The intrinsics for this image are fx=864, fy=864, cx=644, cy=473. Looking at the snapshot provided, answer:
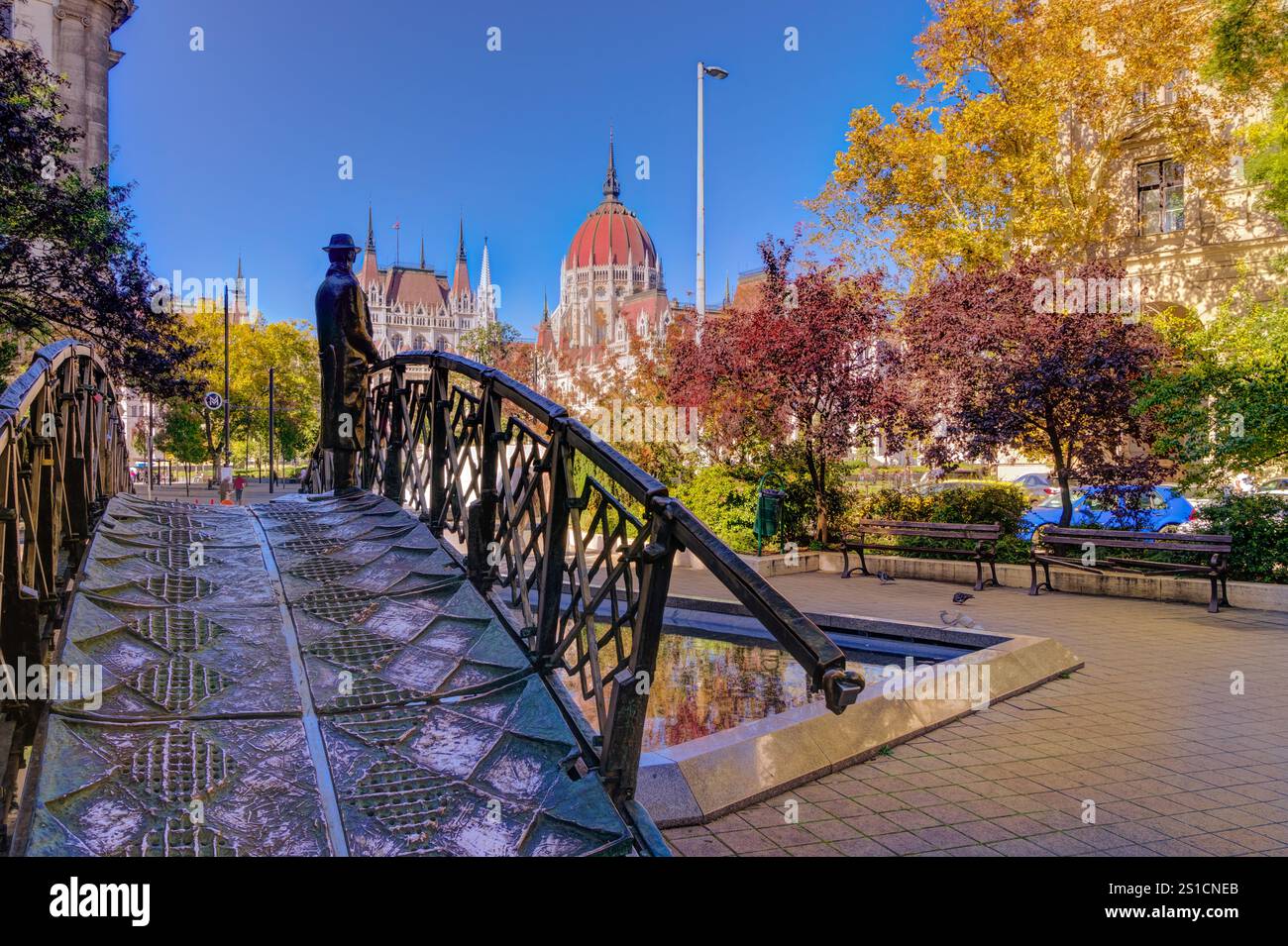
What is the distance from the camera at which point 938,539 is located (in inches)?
639

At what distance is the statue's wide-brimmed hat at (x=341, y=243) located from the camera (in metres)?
8.55

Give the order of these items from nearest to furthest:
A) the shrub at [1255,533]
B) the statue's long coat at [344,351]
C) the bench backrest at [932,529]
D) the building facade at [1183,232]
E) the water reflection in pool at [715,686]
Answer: the water reflection in pool at [715,686], the statue's long coat at [344,351], the shrub at [1255,533], the bench backrest at [932,529], the building facade at [1183,232]

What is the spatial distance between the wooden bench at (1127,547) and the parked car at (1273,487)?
2.73 metres

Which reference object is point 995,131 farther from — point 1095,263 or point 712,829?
point 712,829

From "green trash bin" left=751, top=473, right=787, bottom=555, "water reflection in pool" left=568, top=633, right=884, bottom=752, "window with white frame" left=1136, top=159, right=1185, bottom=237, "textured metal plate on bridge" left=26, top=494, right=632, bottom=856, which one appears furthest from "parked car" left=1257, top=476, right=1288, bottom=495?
"textured metal plate on bridge" left=26, top=494, right=632, bottom=856

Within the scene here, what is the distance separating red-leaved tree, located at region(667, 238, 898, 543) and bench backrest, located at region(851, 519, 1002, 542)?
163 cm

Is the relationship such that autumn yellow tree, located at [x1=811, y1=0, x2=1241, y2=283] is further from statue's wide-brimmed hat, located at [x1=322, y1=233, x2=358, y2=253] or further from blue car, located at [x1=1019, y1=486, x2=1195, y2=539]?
statue's wide-brimmed hat, located at [x1=322, y1=233, x2=358, y2=253]

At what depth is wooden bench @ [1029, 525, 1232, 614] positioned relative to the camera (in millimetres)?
12258

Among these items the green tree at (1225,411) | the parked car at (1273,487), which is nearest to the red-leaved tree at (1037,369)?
the green tree at (1225,411)

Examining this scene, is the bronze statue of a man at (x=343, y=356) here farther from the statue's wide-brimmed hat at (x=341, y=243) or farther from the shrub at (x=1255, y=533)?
the shrub at (x=1255, y=533)

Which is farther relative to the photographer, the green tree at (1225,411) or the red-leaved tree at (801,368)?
the red-leaved tree at (801,368)

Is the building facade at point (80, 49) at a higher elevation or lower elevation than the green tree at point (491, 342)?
higher

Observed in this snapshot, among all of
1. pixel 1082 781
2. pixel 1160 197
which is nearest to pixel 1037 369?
pixel 1082 781
